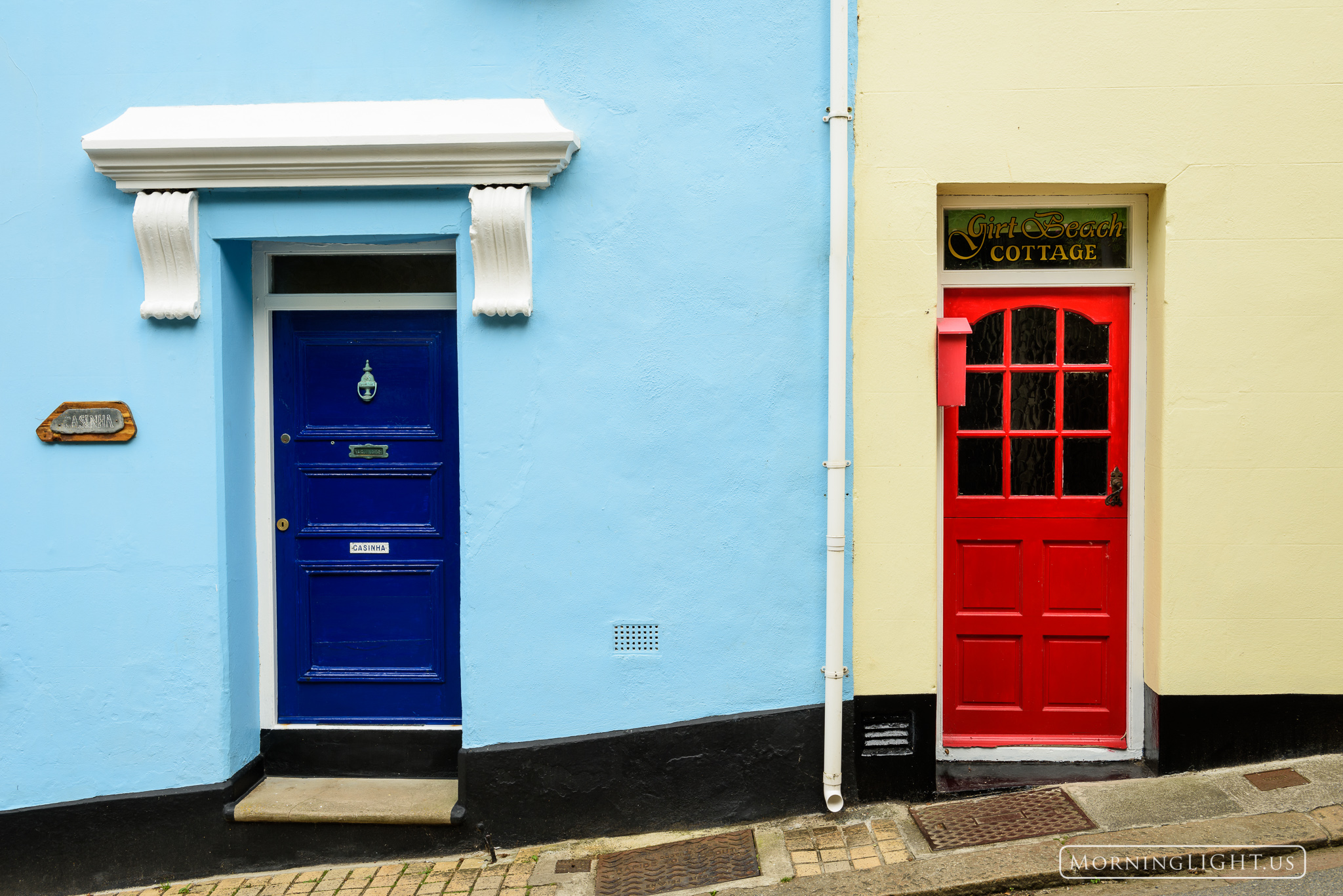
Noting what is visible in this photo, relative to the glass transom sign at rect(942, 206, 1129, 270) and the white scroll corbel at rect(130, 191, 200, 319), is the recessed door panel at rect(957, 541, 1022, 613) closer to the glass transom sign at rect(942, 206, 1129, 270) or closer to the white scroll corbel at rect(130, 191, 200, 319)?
the glass transom sign at rect(942, 206, 1129, 270)

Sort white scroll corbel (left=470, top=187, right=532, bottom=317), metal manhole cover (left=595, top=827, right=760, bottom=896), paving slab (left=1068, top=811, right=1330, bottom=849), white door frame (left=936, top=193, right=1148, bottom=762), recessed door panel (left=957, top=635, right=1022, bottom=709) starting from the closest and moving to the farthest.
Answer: paving slab (left=1068, top=811, right=1330, bottom=849) → metal manhole cover (left=595, top=827, right=760, bottom=896) → white scroll corbel (left=470, top=187, right=532, bottom=317) → white door frame (left=936, top=193, right=1148, bottom=762) → recessed door panel (left=957, top=635, right=1022, bottom=709)

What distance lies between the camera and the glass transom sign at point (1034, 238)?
13.9 feet

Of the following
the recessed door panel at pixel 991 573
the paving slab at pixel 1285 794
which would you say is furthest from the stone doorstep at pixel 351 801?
the paving slab at pixel 1285 794

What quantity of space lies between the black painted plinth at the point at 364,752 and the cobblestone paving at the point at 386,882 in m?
0.46

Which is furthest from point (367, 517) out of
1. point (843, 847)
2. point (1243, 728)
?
point (1243, 728)

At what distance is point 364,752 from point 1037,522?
359 centimetres

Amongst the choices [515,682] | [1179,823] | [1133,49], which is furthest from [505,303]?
[1179,823]

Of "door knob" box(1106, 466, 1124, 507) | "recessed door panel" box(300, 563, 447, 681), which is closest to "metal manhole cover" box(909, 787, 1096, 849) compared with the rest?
"door knob" box(1106, 466, 1124, 507)

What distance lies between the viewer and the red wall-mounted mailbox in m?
3.92

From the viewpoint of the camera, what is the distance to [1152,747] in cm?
415

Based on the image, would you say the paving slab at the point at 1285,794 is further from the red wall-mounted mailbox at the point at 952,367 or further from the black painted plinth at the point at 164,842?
the black painted plinth at the point at 164,842

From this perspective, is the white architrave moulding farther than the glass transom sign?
No

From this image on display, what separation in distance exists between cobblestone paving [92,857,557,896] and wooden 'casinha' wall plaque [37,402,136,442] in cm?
210

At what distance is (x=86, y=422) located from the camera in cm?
396
